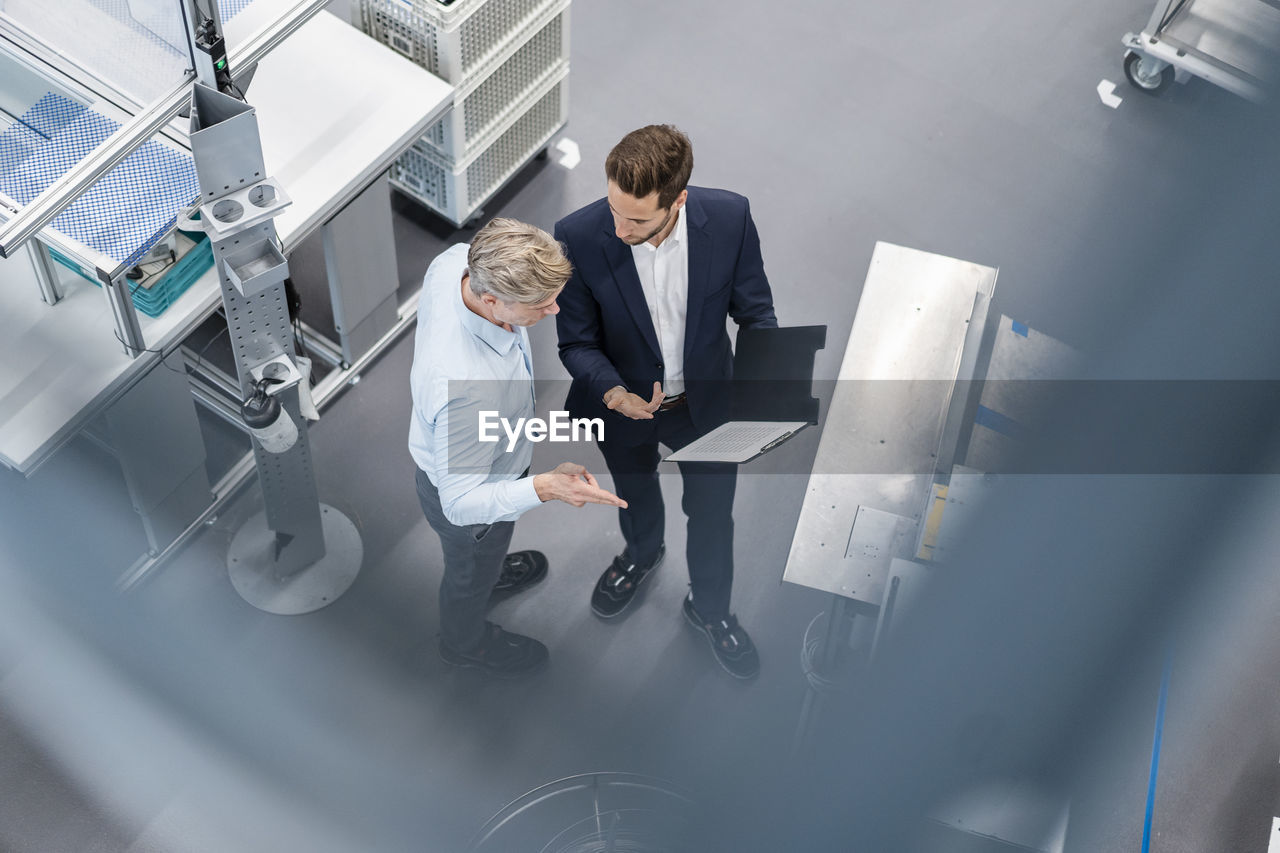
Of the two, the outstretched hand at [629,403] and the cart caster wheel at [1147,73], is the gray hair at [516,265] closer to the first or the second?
the outstretched hand at [629,403]

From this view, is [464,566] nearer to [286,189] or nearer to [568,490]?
[568,490]

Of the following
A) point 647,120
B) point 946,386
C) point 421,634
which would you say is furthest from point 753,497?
point 647,120

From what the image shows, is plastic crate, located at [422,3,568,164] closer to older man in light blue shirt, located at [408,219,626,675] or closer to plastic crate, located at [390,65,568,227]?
plastic crate, located at [390,65,568,227]

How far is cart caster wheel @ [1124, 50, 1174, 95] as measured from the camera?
470 cm

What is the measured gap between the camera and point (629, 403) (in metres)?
2.59

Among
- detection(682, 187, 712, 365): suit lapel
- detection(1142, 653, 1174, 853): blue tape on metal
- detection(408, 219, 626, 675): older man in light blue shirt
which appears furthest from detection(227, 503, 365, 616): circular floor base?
detection(1142, 653, 1174, 853): blue tape on metal

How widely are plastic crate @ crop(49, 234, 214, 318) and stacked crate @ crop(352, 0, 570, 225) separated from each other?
2.95 ft

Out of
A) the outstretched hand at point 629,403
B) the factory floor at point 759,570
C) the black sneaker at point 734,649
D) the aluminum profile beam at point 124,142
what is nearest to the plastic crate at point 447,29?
the factory floor at point 759,570

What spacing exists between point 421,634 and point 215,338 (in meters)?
1.19

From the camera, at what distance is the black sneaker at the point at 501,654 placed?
324 cm

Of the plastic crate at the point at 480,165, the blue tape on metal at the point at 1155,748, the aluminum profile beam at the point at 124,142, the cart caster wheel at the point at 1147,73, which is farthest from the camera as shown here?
the cart caster wheel at the point at 1147,73

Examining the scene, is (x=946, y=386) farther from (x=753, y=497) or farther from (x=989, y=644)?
(x=989, y=644)

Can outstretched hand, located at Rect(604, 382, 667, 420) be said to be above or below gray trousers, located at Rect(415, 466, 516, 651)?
above

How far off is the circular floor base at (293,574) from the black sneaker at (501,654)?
40 centimetres
